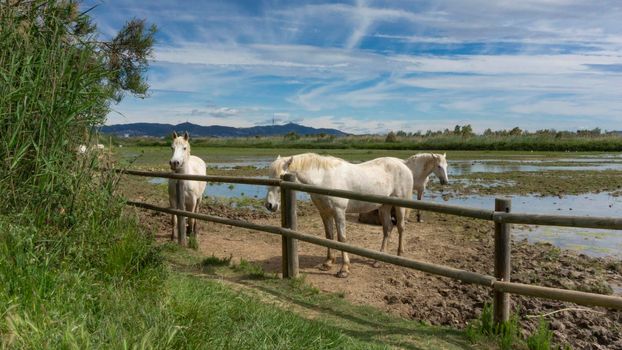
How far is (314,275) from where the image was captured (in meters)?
7.02

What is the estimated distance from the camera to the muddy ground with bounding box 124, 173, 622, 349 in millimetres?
5258

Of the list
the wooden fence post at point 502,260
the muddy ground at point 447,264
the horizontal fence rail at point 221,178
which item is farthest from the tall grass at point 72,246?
the muddy ground at point 447,264

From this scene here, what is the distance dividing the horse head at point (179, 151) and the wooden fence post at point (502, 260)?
5.39 metres

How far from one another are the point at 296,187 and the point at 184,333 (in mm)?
3350

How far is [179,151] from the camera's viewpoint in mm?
8383

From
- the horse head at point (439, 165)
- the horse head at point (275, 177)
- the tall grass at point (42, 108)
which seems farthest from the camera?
the horse head at point (439, 165)

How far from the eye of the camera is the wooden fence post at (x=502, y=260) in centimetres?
439

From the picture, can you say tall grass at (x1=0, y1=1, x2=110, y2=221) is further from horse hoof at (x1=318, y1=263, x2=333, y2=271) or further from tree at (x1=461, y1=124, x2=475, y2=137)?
tree at (x1=461, y1=124, x2=475, y2=137)

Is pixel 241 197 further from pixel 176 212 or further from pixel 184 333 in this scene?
pixel 184 333

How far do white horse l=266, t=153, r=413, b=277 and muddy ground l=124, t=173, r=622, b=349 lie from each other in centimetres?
54

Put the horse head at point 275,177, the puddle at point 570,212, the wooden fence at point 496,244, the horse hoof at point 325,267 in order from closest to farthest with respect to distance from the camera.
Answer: the wooden fence at point 496,244 → the horse head at point 275,177 → the horse hoof at point 325,267 → the puddle at point 570,212

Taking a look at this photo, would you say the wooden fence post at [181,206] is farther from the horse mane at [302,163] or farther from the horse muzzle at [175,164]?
the horse mane at [302,163]

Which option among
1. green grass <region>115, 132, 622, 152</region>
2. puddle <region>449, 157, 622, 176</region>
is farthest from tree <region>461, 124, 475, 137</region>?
puddle <region>449, 157, 622, 176</region>

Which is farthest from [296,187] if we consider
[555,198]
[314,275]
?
[555,198]
